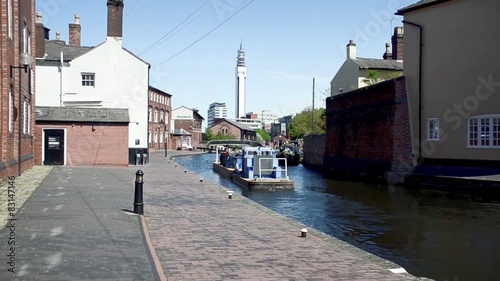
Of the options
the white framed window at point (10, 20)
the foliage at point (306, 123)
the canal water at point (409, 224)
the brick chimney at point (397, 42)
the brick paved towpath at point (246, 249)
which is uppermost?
the brick chimney at point (397, 42)

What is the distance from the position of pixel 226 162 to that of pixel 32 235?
28818 millimetres

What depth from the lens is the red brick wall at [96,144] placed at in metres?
30.9

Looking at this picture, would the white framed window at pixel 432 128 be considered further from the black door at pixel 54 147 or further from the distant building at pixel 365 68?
the black door at pixel 54 147

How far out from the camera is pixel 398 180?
26875mm

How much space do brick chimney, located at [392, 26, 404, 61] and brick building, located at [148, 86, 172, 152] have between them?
117 feet

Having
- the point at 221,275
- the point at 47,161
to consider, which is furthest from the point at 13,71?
the point at 221,275

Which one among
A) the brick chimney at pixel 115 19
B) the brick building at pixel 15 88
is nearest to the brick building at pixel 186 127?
Answer: the brick chimney at pixel 115 19

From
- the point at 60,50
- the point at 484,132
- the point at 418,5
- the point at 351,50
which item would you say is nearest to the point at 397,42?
the point at 351,50

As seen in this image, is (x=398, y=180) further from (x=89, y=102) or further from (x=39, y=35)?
(x=39, y=35)

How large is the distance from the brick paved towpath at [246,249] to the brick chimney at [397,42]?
1301 inches

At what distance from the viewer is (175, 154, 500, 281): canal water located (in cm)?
982

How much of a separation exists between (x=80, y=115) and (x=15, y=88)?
1118 centimetres

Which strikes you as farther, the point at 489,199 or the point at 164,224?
the point at 489,199

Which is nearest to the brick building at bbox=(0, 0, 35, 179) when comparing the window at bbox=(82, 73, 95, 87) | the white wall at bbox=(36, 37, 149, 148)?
the white wall at bbox=(36, 37, 149, 148)
